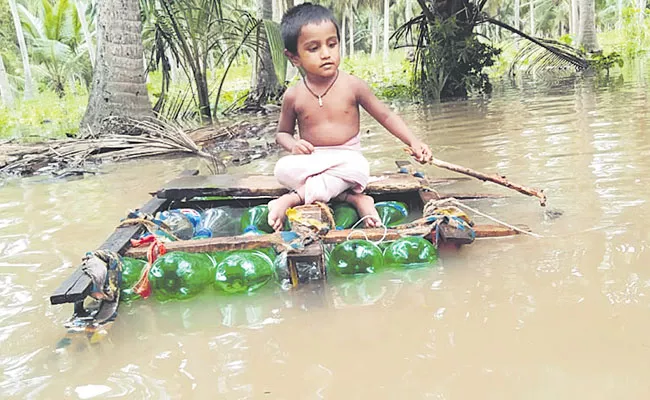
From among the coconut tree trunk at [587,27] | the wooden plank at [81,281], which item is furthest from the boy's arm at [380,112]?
the coconut tree trunk at [587,27]

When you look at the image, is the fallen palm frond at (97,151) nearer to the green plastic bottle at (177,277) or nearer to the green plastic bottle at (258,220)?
the green plastic bottle at (258,220)

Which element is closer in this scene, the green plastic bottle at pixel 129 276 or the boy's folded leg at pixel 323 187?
the green plastic bottle at pixel 129 276

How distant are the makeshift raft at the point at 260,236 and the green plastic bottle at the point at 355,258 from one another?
8 cm

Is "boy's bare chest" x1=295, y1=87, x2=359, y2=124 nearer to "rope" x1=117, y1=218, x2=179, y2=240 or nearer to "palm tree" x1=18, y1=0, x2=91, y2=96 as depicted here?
"rope" x1=117, y1=218, x2=179, y2=240

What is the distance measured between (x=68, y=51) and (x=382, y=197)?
901 inches

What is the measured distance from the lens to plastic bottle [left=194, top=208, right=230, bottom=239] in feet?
8.95

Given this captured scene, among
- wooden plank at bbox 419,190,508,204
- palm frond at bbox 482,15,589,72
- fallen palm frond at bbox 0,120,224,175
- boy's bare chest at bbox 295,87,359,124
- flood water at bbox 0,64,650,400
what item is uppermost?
palm frond at bbox 482,15,589,72

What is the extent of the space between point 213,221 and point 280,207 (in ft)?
1.41

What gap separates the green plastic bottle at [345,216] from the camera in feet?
8.64

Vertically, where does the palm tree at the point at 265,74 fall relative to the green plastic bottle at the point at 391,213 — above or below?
above

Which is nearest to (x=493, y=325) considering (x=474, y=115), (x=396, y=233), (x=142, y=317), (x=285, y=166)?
(x=396, y=233)

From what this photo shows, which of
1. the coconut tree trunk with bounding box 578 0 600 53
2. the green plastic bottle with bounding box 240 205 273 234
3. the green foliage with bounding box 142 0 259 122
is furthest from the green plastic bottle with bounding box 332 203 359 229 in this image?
the coconut tree trunk with bounding box 578 0 600 53

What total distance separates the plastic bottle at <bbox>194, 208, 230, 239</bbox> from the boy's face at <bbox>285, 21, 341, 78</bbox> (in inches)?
31.4

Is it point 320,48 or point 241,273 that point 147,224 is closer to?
point 241,273
